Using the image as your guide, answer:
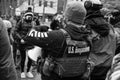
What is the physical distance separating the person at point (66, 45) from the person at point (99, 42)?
0.34 metres

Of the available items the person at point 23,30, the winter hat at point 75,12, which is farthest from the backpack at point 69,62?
the person at point 23,30

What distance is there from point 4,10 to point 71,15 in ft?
171

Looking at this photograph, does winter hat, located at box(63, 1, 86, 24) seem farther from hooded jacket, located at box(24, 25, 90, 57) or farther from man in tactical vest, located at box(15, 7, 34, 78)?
man in tactical vest, located at box(15, 7, 34, 78)

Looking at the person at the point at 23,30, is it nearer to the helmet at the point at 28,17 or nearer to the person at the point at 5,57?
the helmet at the point at 28,17

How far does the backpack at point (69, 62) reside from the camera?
319 centimetres

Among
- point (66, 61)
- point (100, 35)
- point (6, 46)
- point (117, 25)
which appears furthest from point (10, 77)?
point (117, 25)

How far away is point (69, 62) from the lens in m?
3.21

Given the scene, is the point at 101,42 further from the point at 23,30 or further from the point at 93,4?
the point at 23,30

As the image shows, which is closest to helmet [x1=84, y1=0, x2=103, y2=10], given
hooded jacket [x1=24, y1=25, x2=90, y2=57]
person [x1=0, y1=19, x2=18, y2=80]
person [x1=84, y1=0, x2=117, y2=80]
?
person [x1=84, y1=0, x2=117, y2=80]

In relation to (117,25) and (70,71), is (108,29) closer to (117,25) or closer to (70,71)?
(117,25)

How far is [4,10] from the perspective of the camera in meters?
54.1

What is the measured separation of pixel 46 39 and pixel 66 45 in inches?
9.5

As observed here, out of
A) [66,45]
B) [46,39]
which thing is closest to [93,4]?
[66,45]

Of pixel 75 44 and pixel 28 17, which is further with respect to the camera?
pixel 28 17
